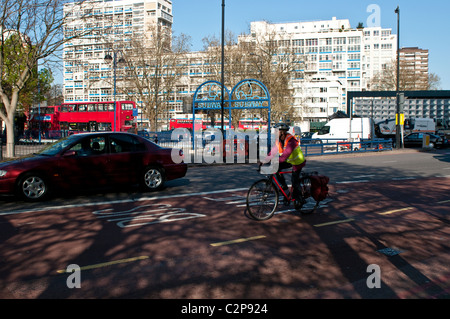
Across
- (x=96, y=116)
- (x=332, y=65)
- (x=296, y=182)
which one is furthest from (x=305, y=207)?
(x=332, y=65)

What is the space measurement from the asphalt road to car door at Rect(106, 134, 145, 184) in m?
0.60

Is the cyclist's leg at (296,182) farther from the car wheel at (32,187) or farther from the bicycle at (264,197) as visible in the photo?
the car wheel at (32,187)

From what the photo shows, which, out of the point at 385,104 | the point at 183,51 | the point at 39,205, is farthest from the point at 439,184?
the point at 183,51

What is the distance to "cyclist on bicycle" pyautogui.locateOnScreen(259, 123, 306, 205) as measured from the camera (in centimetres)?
780

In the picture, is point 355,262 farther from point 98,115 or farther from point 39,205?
point 98,115

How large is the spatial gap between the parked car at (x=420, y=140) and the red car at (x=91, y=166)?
105ft

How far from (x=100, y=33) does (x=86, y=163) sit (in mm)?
14105

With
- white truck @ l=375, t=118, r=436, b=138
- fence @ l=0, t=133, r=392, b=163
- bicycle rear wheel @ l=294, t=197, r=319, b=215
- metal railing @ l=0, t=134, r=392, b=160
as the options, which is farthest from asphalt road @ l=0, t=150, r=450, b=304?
white truck @ l=375, t=118, r=436, b=138

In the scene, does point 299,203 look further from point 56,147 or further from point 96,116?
point 96,116

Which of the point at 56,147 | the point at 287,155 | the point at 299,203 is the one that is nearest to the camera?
the point at 287,155

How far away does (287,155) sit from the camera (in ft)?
25.5

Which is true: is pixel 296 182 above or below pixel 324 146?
below

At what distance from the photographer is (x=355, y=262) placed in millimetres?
5348
